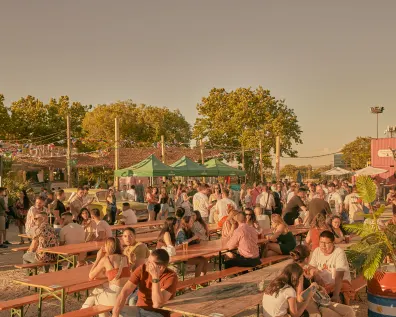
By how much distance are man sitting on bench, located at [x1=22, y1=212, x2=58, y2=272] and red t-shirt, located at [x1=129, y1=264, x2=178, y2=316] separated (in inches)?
151

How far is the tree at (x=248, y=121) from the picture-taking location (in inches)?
1542

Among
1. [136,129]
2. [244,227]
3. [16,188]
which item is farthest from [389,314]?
[136,129]

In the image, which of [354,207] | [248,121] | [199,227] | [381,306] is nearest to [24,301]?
[199,227]

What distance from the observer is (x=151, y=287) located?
4777 mm

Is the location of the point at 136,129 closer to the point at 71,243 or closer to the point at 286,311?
the point at 71,243

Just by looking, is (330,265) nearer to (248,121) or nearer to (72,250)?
(72,250)

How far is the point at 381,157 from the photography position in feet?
121

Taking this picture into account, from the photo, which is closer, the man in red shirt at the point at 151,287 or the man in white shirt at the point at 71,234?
the man in red shirt at the point at 151,287

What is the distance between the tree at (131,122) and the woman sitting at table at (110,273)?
40243 mm

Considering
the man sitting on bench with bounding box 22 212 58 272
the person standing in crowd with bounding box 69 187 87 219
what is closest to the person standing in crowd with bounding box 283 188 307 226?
the person standing in crowd with bounding box 69 187 87 219

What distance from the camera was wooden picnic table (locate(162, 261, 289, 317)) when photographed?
4.54m

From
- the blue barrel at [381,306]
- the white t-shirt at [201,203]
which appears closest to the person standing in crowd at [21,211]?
the white t-shirt at [201,203]

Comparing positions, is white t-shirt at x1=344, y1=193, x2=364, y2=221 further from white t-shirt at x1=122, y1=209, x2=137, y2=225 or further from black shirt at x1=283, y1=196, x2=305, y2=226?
white t-shirt at x1=122, y1=209, x2=137, y2=225

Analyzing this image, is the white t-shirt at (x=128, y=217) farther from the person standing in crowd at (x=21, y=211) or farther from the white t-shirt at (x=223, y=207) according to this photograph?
the person standing in crowd at (x=21, y=211)
